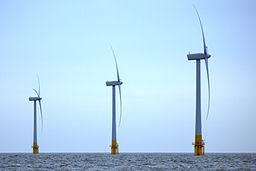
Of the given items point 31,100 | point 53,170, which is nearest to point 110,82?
point 31,100

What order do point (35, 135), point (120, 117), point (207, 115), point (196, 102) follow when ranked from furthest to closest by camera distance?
point (35, 135) < point (120, 117) < point (196, 102) < point (207, 115)

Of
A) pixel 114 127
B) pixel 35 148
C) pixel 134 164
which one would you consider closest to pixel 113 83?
pixel 114 127

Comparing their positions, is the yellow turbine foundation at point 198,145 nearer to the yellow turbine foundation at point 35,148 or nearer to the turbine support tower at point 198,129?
the turbine support tower at point 198,129

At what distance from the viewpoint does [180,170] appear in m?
71.9

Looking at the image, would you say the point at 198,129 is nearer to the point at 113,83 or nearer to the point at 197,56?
the point at 197,56

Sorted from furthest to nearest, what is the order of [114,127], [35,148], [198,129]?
[35,148] → [114,127] → [198,129]

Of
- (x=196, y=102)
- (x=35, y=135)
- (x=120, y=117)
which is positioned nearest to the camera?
(x=196, y=102)

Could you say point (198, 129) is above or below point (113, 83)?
below

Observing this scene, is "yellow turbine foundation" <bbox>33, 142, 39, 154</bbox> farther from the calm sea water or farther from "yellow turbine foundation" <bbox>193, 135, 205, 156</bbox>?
"yellow turbine foundation" <bbox>193, 135, 205, 156</bbox>

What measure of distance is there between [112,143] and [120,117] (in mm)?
12668

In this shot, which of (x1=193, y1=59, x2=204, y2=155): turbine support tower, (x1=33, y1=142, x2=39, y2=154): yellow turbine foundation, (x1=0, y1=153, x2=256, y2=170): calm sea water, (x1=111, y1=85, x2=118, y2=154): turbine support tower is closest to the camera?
(x1=0, y1=153, x2=256, y2=170): calm sea water

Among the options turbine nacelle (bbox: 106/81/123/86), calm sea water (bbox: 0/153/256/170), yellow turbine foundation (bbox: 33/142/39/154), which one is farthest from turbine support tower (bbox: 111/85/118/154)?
yellow turbine foundation (bbox: 33/142/39/154)

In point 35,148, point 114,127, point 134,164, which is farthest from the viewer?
point 35,148

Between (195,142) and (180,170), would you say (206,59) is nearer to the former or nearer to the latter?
(195,142)
